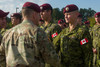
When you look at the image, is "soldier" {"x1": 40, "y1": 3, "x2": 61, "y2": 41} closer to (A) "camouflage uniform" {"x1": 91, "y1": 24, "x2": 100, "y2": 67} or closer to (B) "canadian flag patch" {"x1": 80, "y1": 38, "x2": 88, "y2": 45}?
(B) "canadian flag patch" {"x1": 80, "y1": 38, "x2": 88, "y2": 45}

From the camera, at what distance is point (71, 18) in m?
4.29

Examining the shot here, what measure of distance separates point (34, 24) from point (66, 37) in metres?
1.37

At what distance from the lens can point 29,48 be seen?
2.64 m

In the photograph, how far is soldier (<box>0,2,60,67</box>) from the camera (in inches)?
104

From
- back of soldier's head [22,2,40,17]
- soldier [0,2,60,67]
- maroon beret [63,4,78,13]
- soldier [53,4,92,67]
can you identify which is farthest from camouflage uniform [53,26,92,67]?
back of soldier's head [22,2,40,17]

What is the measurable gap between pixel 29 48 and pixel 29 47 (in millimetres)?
15

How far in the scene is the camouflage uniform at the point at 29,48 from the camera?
264cm

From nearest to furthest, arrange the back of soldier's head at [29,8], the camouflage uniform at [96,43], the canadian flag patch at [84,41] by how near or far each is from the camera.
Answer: the back of soldier's head at [29,8], the canadian flag patch at [84,41], the camouflage uniform at [96,43]

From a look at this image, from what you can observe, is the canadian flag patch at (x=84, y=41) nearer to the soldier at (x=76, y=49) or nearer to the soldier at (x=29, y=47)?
the soldier at (x=76, y=49)

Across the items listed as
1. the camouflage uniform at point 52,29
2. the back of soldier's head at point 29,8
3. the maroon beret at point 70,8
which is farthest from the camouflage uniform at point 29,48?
the camouflage uniform at point 52,29

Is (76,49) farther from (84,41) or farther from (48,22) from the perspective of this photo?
(48,22)

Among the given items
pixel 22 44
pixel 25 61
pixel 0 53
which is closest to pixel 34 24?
pixel 22 44

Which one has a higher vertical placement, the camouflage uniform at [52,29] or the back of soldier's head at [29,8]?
the back of soldier's head at [29,8]

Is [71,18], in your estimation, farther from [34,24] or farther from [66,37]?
[34,24]
